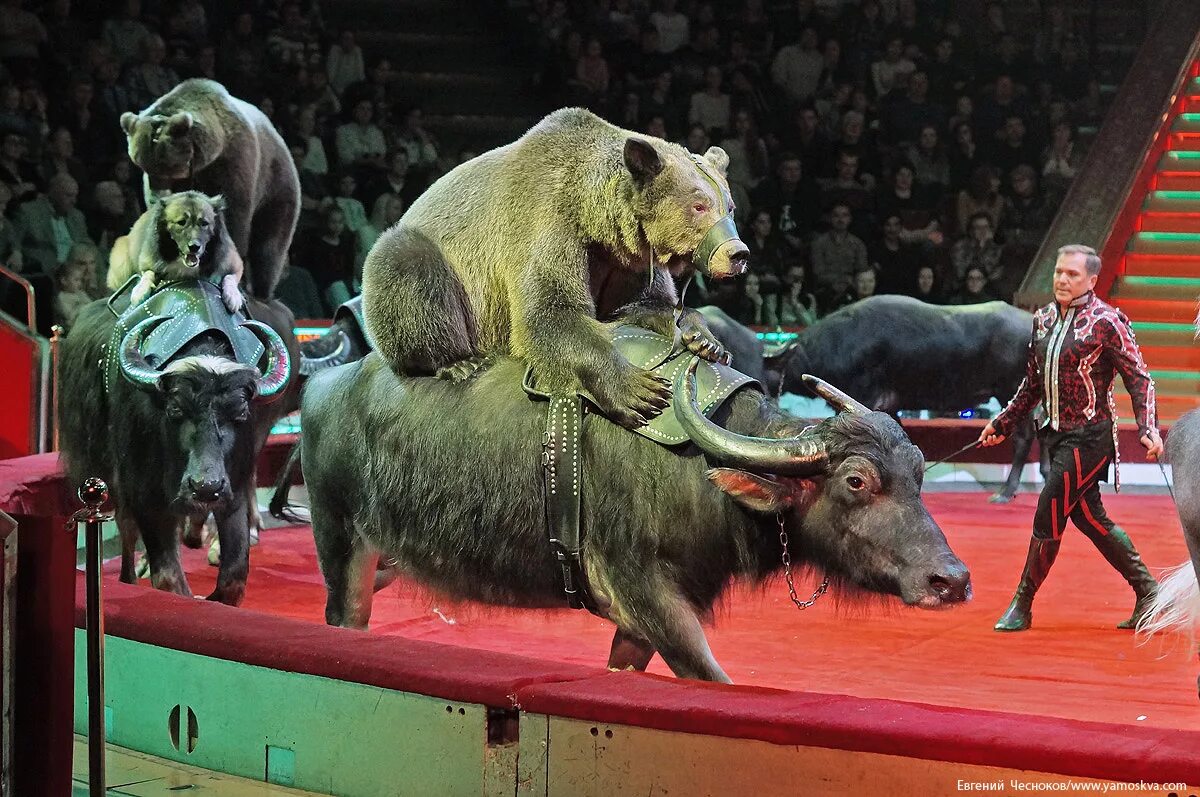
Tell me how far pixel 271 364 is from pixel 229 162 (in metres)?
1.94

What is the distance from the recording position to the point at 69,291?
11.6 meters

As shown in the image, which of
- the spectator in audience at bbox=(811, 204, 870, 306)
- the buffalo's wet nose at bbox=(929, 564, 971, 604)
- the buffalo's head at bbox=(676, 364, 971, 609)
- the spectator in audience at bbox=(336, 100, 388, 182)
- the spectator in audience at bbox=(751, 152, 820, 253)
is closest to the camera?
the buffalo's wet nose at bbox=(929, 564, 971, 604)

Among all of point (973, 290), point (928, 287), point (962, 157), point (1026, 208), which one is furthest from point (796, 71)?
point (973, 290)

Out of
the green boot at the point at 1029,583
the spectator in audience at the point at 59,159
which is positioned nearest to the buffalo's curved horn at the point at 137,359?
the green boot at the point at 1029,583

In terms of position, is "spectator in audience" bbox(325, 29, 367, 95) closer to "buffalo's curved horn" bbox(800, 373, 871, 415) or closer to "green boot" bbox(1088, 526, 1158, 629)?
"green boot" bbox(1088, 526, 1158, 629)

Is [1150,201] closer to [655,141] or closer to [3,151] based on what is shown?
[3,151]

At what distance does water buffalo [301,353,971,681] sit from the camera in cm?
379

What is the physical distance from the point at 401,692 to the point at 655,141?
1731 mm

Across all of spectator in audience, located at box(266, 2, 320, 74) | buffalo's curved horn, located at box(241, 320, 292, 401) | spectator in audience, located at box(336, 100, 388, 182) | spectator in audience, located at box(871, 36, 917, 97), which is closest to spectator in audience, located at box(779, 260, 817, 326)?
spectator in audience, located at box(871, 36, 917, 97)

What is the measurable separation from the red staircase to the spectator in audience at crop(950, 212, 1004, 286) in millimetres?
1198

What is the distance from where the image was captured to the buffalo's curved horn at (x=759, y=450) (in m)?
3.78

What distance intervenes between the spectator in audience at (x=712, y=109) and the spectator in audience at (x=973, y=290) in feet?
10.2

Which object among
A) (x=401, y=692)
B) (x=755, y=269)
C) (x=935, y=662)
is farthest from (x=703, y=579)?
(x=755, y=269)

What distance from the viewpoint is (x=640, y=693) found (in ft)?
11.6
